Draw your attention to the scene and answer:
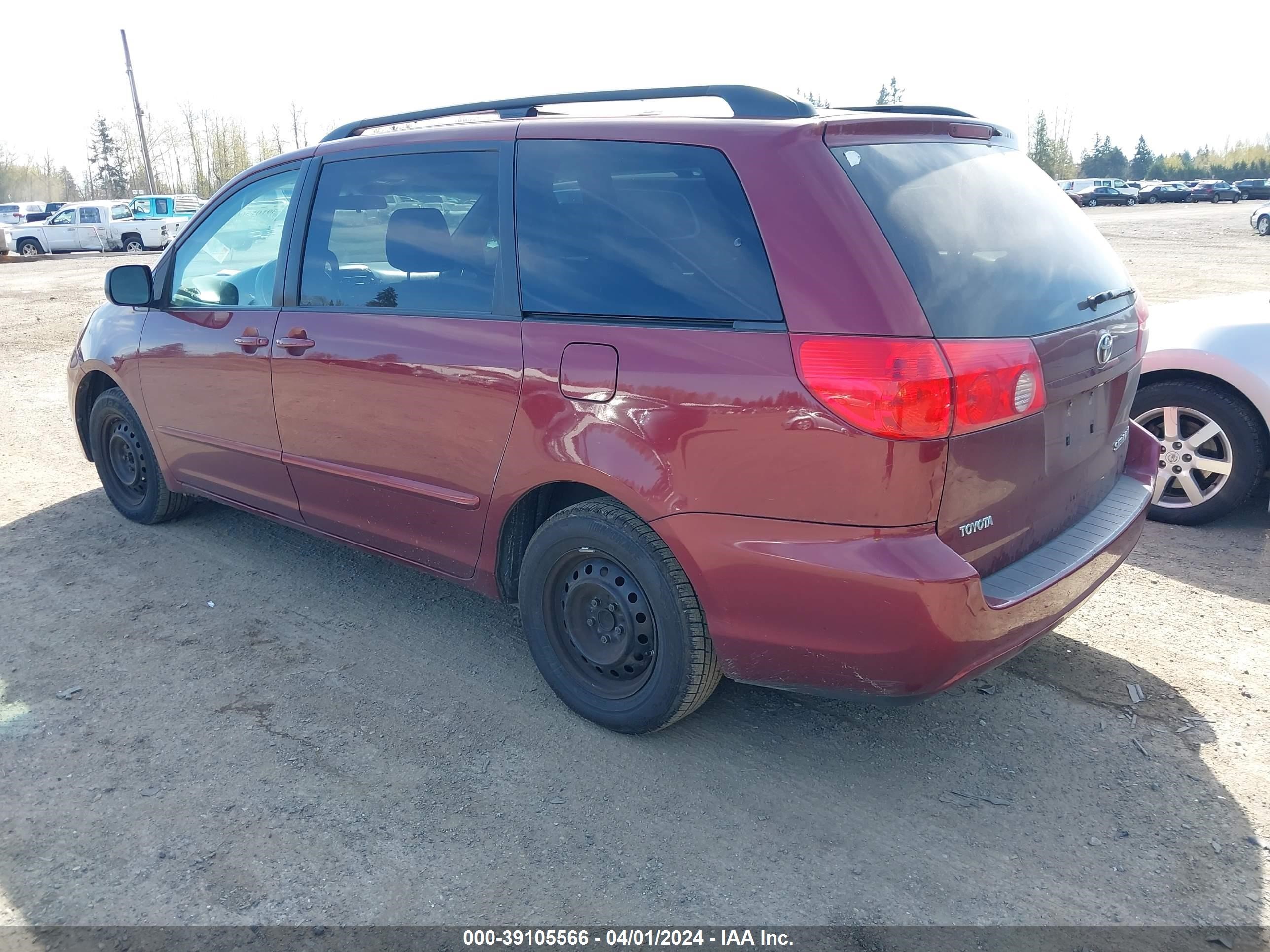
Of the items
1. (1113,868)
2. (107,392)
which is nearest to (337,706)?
(1113,868)

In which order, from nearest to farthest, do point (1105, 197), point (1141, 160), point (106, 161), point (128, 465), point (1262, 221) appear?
1. point (128, 465)
2. point (1262, 221)
3. point (1105, 197)
4. point (106, 161)
5. point (1141, 160)

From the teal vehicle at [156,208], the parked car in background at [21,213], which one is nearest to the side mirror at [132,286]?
the teal vehicle at [156,208]

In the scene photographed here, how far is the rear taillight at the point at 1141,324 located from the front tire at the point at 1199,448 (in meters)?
1.50

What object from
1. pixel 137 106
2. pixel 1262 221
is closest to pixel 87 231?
pixel 137 106

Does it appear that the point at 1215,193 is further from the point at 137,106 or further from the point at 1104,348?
the point at 1104,348

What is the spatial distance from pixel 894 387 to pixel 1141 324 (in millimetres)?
1542

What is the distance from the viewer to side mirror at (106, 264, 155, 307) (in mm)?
4656

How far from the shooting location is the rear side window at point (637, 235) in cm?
278

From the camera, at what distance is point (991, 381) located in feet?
8.55

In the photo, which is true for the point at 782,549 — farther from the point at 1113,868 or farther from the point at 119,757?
the point at 119,757

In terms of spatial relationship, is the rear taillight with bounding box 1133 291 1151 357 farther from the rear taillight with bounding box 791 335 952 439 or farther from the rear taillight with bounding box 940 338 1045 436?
the rear taillight with bounding box 791 335 952 439

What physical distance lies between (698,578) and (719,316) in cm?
75

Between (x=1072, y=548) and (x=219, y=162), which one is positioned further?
(x=219, y=162)

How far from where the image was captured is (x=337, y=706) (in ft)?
11.4
